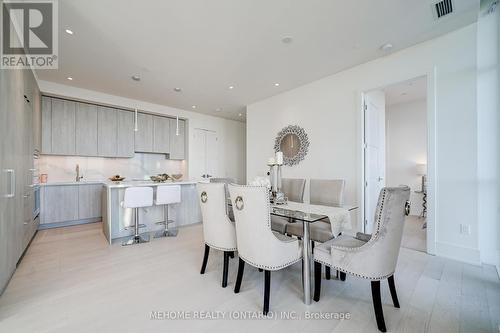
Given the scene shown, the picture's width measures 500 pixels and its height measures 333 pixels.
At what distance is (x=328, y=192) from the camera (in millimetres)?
2795

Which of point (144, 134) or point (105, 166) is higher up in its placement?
point (144, 134)

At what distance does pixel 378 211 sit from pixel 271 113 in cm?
380

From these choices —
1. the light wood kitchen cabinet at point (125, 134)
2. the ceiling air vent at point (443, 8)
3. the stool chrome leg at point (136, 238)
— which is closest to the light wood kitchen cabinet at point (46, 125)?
the light wood kitchen cabinet at point (125, 134)

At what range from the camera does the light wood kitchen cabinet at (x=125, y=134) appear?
518 cm

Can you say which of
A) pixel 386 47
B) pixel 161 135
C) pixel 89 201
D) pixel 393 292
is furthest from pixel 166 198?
pixel 386 47

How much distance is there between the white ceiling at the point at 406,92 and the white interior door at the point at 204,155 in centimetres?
472

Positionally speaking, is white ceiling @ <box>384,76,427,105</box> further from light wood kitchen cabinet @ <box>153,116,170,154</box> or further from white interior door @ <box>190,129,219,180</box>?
light wood kitchen cabinet @ <box>153,116,170,154</box>

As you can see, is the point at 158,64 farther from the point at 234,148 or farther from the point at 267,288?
the point at 234,148

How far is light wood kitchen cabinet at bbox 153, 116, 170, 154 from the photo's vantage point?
5.78m

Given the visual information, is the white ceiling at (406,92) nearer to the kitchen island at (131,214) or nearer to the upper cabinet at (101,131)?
the kitchen island at (131,214)

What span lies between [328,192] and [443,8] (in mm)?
2334

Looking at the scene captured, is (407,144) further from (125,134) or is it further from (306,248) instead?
(125,134)

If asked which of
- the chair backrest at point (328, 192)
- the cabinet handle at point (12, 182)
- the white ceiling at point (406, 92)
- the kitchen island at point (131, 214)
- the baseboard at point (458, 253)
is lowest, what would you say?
the baseboard at point (458, 253)

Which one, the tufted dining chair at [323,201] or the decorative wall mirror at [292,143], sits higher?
the decorative wall mirror at [292,143]
